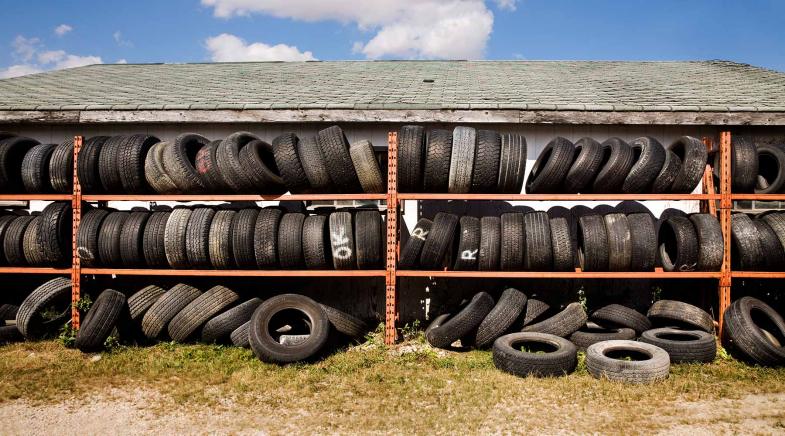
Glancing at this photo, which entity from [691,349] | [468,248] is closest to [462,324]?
[468,248]

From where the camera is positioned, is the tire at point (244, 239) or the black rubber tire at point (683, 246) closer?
the black rubber tire at point (683, 246)

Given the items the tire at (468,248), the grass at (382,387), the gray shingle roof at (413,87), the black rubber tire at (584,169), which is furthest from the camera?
the gray shingle roof at (413,87)

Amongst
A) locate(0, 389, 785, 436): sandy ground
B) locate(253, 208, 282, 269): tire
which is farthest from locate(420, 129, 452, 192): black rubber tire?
locate(0, 389, 785, 436): sandy ground

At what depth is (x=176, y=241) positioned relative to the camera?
6.98 metres

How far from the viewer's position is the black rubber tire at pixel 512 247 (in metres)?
6.76

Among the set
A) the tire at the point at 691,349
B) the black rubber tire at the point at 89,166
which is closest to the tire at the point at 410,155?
the tire at the point at 691,349

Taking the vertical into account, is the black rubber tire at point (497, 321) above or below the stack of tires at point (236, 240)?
below

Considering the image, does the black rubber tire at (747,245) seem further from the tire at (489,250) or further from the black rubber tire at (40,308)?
the black rubber tire at (40,308)

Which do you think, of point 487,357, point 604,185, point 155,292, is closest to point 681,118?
point 604,185

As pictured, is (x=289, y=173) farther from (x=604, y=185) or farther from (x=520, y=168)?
→ (x=604, y=185)

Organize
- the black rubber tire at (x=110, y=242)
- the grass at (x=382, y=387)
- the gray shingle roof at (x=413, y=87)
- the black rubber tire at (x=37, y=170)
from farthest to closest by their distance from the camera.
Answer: the gray shingle roof at (x=413, y=87)
the black rubber tire at (x=37, y=170)
the black rubber tire at (x=110, y=242)
the grass at (x=382, y=387)

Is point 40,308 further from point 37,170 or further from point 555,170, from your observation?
point 555,170

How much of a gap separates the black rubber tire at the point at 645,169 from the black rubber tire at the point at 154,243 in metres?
5.99

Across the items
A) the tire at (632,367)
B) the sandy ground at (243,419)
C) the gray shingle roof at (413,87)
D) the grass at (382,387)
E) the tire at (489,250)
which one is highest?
the gray shingle roof at (413,87)
